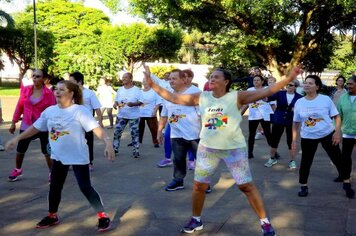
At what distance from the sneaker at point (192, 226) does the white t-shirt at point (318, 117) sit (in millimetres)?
2314

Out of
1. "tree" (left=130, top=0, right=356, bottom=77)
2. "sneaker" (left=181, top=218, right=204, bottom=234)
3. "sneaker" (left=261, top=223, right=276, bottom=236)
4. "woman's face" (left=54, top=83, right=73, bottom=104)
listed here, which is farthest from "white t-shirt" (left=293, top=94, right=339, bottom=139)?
"tree" (left=130, top=0, right=356, bottom=77)

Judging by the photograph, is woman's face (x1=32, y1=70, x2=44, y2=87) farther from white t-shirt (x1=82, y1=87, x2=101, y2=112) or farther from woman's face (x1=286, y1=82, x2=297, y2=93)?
woman's face (x1=286, y1=82, x2=297, y2=93)

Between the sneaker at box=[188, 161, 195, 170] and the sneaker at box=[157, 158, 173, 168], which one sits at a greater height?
the sneaker at box=[188, 161, 195, 170]

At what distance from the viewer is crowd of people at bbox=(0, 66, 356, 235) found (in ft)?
15.0

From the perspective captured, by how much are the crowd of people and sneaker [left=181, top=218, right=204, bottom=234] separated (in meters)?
0.01

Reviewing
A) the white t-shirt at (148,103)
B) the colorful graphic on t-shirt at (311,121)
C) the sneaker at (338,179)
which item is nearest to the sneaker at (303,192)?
the colorful graphic on t-shirt at (311,121)

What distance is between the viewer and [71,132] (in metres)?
4.83

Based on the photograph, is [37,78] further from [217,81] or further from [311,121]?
[311,121]

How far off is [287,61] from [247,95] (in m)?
23.3

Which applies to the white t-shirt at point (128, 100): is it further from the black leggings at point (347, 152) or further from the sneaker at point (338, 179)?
the black leggings at point (347, 152)

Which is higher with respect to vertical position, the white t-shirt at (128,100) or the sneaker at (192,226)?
the white t-shirt at (128,100)

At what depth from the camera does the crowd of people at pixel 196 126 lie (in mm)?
4586

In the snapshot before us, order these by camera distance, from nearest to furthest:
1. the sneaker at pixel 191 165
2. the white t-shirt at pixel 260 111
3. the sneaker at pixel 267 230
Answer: the sneaker at pixel 267 230 → the sneaker at pixel 191 165 → the white t-shirt at pixel 260 111

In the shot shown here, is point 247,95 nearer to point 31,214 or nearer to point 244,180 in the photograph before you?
point 244,180
